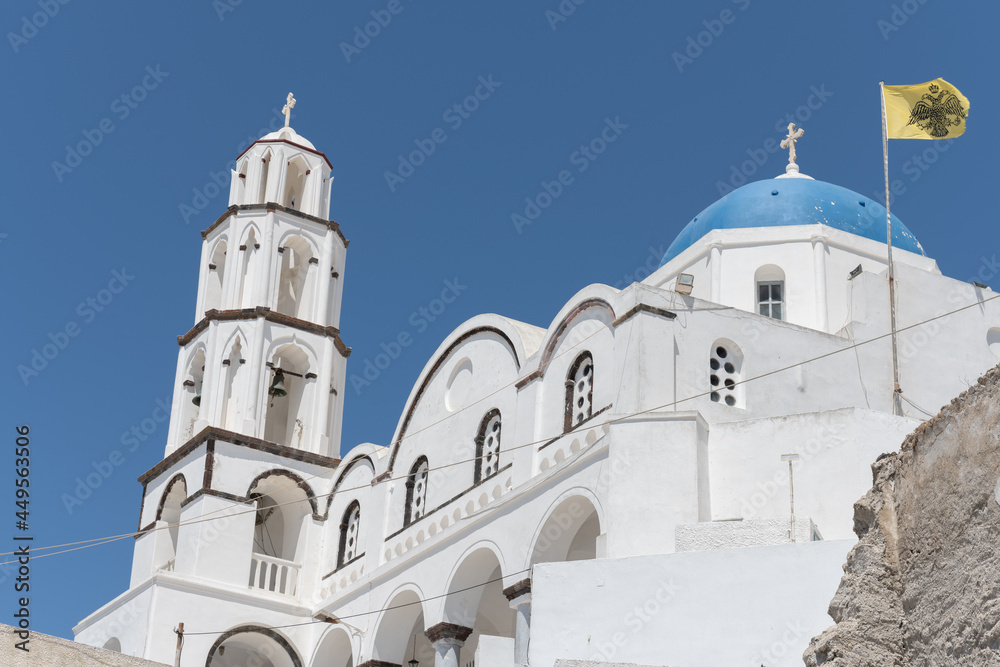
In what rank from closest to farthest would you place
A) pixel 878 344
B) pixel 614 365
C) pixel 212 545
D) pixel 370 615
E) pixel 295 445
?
1. pixel 614 365
2. pixel 878 344
3. pixel 370 615
4. pixel 212 545
5. pixel 295 445

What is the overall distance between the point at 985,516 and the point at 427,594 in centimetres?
1321

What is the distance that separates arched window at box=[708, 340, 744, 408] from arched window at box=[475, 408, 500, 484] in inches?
138

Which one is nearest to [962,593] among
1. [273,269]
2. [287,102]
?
[273,269]

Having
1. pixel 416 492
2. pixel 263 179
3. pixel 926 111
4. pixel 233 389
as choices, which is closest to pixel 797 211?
pixel 926 111

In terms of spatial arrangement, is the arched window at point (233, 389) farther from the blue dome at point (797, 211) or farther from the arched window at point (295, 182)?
the blue dome at point (797, 211)

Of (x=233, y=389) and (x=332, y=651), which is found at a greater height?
(x=233, y=389)

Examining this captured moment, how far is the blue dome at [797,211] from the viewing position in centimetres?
1947

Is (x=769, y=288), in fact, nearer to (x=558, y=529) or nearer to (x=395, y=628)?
(x=558, y=529)

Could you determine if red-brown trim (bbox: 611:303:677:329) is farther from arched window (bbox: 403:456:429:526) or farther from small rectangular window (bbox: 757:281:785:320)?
arched window (bbox: 403:456:429:526)

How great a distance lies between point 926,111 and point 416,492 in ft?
29.5

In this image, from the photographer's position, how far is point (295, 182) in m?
25.0

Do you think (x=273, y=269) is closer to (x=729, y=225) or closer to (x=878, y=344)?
(x=729, y=225)

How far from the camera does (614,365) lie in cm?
1520

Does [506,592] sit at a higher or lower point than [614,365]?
lower
